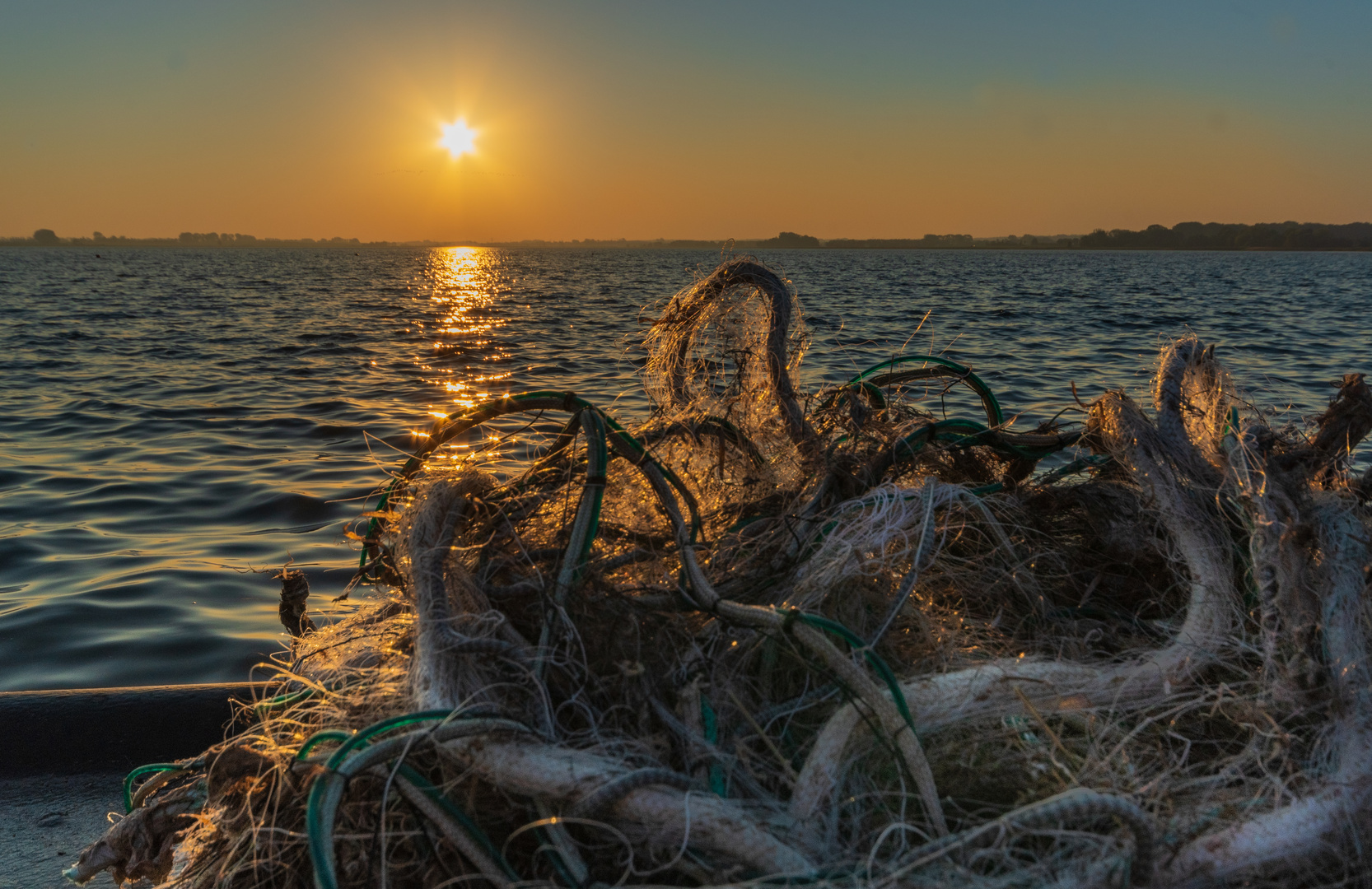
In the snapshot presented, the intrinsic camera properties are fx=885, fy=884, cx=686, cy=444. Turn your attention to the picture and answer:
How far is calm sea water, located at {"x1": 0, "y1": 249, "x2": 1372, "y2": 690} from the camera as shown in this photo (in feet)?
15.7

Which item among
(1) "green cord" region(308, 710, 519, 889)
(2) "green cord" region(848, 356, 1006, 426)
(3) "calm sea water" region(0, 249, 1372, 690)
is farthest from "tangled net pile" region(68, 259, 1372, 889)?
(3) "calm sea water" region(0, 249, 1372, 690)

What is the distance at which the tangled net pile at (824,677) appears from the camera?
1.46m

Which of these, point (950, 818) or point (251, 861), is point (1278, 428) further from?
point (251, 861)

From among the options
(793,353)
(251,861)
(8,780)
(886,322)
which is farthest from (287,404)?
(886,322)

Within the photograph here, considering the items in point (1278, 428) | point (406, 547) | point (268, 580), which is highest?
point (1278, 428)

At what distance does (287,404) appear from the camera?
1152cm

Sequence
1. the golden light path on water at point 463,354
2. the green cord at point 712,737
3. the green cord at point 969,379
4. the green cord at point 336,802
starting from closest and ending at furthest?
the green cord at point 336,802 → the green cord at point 712,737 → the green cord at point 969,379 → the golden light path on water at point 463,354

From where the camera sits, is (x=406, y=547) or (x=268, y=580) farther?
(x=268, y=580)

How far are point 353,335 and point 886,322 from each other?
1306 centimetres

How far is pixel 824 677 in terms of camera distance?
1883mm

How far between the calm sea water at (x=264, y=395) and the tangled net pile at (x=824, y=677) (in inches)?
25.2

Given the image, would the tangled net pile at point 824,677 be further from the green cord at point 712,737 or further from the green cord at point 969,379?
the green cord at point 969,379

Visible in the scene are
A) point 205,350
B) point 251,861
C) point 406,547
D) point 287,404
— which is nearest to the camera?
point 251,861

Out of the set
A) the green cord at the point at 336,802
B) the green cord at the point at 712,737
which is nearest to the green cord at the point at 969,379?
the green cord at the point at 712,737
